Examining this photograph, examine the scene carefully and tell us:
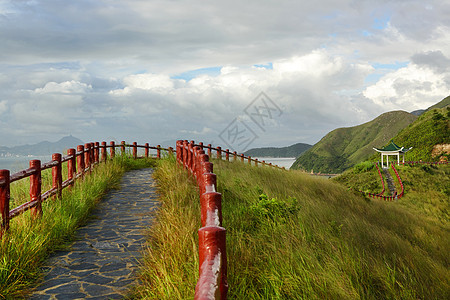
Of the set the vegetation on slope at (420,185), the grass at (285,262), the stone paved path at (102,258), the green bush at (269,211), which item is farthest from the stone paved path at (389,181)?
the green bush at (269,211)

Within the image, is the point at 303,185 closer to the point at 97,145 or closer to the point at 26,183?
the point at 97,145

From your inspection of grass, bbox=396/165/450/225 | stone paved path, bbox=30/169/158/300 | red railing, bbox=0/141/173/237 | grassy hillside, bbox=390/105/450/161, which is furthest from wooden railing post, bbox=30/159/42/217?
grassy hillside, bbox=390/105/450/161

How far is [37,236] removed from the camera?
550 cm

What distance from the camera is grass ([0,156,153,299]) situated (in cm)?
468

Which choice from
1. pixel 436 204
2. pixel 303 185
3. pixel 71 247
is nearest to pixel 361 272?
pixel 71 247

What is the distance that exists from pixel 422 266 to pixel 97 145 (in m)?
12.0

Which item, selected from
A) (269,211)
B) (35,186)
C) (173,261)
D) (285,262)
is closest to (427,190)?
(269,211)

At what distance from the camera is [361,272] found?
443cm

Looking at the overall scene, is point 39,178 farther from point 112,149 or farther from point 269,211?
point 112,149

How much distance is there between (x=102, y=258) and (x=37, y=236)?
3.22 feet

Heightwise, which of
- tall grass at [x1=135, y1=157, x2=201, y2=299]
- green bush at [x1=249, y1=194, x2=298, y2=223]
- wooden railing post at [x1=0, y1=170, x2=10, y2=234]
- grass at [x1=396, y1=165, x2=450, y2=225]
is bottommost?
grass at [x1=396, y1=165, x2=450, y2=225]

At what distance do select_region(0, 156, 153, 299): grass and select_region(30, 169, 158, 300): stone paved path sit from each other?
18 cm

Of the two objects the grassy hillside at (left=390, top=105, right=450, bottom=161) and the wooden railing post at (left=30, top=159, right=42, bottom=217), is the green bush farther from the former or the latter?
the grassy hillside at (left=390, top=105, right=450, bottom=161)

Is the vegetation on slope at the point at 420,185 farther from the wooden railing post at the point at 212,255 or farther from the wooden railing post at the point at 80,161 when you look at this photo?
the wooden railing post at the point at 212,255
